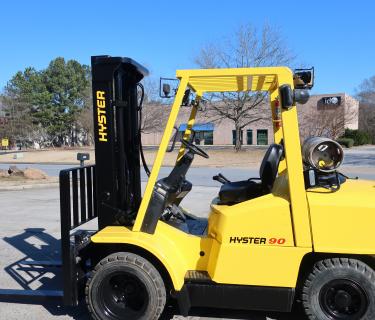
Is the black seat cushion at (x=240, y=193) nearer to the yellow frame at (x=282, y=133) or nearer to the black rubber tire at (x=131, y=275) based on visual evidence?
the yellow frame at (x=282, y=133)

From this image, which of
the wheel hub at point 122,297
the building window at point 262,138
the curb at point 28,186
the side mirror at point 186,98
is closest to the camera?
the wheel hub at point 122,297

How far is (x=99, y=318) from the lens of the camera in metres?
3.97

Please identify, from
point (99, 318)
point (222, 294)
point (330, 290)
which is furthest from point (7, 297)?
point (330, 290)

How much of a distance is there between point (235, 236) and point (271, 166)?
76 cm

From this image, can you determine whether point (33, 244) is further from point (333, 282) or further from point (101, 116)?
point (333, 282)

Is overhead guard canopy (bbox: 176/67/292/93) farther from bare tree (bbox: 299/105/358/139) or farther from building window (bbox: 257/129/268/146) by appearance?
building window (bbox: 257/129/268/146)

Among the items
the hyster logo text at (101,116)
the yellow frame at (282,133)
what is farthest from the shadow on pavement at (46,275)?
the hyster logo text at (101,116)

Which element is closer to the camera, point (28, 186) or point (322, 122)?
point (28, 186)

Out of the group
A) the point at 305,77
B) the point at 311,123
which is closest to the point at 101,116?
the point at 305,77

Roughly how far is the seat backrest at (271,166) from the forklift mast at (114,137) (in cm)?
134

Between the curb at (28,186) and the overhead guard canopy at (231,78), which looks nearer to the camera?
the overhead guard canopy at (231,78)

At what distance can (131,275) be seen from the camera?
390 centimetres

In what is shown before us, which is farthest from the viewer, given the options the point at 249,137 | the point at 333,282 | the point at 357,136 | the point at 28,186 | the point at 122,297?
the point at 249,137

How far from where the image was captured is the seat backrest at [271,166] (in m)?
4.08
